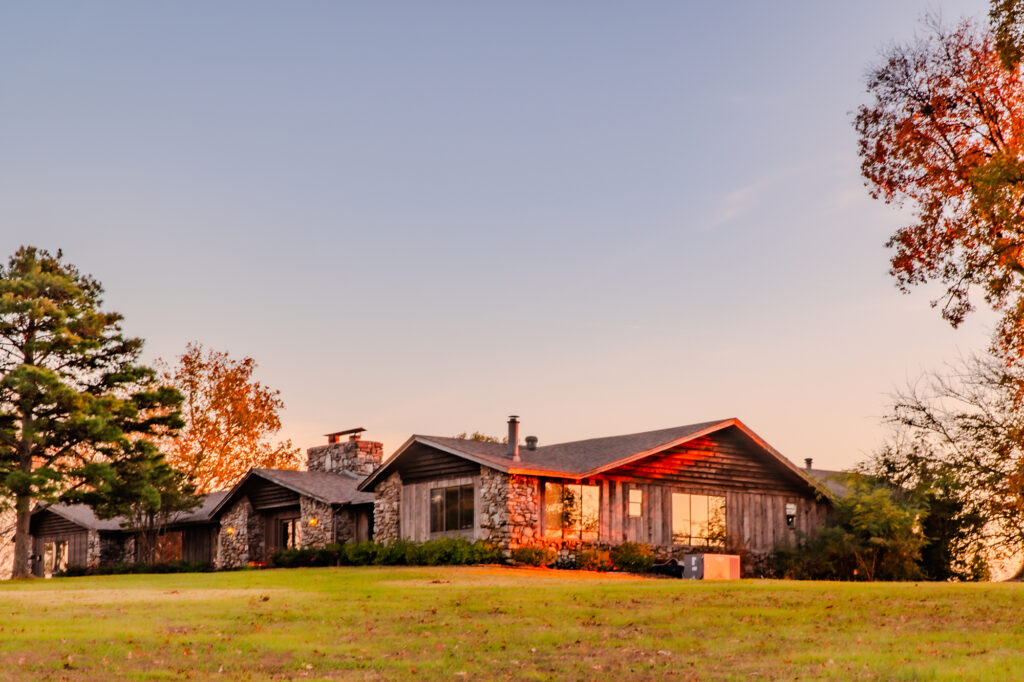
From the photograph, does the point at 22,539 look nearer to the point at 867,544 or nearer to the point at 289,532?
the point at 289,532

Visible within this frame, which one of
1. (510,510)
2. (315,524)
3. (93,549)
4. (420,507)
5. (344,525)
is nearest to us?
(510,510)

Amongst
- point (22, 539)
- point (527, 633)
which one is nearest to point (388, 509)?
point (22, 539)

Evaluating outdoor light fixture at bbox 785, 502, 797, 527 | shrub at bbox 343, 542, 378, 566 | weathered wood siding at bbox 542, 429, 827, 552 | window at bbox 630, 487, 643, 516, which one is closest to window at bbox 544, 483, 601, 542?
weathered wood siding at bbox 542, 429, 827, 552

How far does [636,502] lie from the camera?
123 ft

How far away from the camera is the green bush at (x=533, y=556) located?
3441cm

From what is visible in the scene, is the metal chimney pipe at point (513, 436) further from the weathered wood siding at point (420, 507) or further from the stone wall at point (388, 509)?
the stone wall at point (388, 509)

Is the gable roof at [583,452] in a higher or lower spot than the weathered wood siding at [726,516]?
higher

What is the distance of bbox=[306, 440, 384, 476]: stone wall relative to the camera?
49.7 meters

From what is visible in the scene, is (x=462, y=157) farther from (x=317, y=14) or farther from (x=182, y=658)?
(x=182, y=658)

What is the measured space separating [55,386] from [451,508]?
14.2 metres

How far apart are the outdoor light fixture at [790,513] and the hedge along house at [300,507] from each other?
1516 cm

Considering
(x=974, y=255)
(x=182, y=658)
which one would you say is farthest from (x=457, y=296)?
(x=182, y=658)

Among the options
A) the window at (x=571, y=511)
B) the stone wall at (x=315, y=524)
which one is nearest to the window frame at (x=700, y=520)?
the window at (x=571, y=511)

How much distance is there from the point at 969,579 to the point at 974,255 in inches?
685
